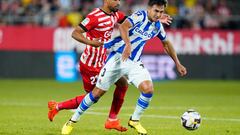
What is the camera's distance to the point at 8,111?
610 inches

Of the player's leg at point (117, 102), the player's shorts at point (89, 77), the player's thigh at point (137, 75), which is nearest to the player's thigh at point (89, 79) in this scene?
the player's shorts at point (89, 77)

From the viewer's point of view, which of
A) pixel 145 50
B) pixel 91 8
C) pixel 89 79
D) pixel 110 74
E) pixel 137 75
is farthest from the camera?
pixel 91 8

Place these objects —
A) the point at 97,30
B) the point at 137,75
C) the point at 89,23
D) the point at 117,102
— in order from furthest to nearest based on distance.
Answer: the point at 117,102
the point at 97,30
the point at 89,23
the point at 137,75

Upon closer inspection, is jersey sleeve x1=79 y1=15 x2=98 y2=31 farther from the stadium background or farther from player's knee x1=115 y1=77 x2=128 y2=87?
the stadium background

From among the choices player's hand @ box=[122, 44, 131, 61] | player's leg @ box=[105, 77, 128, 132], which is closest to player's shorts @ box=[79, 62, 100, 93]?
player's leg @ box=[105, 77, 128, 132]

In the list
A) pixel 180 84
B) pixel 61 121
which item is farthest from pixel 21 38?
pixel 61 121

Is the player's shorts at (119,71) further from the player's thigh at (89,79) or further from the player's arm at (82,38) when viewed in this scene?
the player's thigh at (89,79)

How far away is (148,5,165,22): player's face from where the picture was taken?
11.1 meters

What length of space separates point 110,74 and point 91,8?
18.1m

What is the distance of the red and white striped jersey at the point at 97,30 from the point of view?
471 inches

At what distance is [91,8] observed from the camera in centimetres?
2914

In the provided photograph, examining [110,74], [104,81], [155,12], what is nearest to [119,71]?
[110,74]

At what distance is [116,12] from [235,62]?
58.5 feet

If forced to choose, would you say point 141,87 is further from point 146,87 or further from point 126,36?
point 126,36
